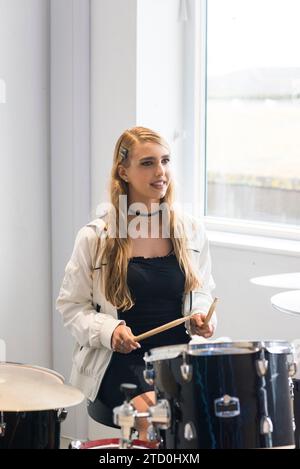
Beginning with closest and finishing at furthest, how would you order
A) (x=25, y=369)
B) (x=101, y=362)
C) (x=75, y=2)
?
(x=25, y=369)
(x=101, y=362)
(x=75, y=2)

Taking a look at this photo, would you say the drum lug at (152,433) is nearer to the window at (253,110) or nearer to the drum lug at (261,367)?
the drum lug at (261,367)

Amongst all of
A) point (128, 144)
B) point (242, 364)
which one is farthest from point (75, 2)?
point (242, 364)

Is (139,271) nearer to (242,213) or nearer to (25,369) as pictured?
(25,369)

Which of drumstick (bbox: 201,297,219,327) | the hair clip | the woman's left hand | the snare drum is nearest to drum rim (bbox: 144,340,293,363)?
the snare drum

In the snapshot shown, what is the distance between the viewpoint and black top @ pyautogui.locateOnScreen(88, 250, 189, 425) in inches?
106

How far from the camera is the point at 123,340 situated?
2.59m

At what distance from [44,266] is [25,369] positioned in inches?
42.1

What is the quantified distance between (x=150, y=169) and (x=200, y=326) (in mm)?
472

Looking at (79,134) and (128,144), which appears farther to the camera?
(79,134)

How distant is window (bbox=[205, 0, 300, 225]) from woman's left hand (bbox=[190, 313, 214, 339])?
36.1 inches

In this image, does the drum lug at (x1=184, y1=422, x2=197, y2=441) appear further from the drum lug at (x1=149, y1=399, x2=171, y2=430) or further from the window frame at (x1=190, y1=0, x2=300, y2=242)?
the window frame at (x1=190, y1=0, x2=300, y2=242)

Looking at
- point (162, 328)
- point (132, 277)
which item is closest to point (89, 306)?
point (132, 277)

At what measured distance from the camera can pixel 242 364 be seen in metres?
2.14
